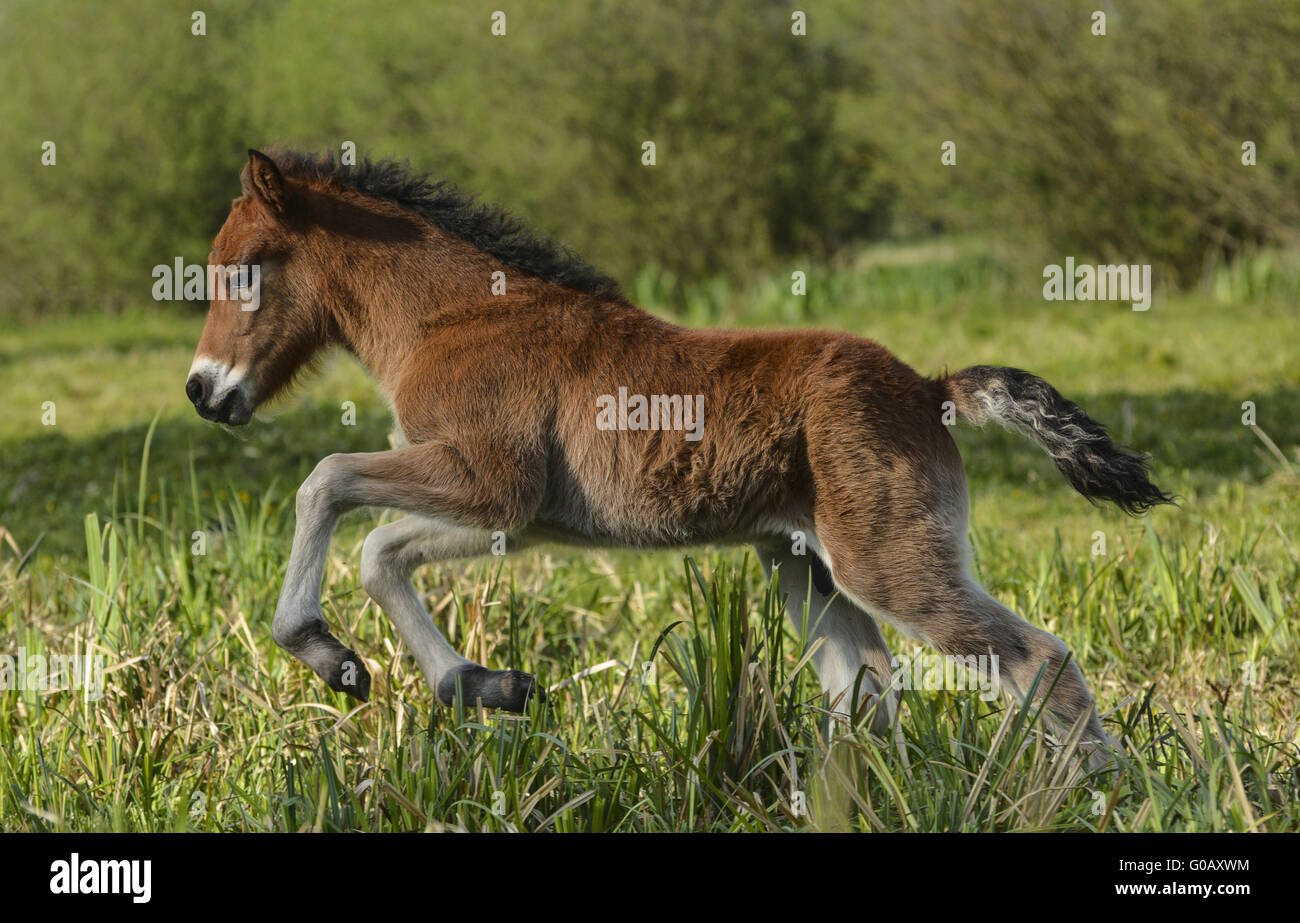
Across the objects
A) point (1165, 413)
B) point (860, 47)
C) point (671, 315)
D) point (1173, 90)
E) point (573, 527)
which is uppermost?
point (860, 47)

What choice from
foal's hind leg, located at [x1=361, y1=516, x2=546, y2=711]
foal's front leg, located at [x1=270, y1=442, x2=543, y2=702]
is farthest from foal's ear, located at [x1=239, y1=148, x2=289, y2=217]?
foal's hind leg, located at [x1=361, y1=516, x2=546, y2=711]

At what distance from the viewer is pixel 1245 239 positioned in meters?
15.9

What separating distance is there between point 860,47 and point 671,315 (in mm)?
4043

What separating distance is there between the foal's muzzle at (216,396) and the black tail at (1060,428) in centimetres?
213

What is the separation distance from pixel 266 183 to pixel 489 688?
162 cm

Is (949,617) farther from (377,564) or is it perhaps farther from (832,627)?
(377,564)

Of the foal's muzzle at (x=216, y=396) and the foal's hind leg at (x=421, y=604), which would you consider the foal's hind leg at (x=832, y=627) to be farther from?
the foal's muzzle at (x=216, y=396)

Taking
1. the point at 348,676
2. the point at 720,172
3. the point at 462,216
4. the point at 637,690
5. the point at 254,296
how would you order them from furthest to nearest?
the point at 720,172, the point at 637,690, the point at 462,216, the point at 254,296, the point at 348,676

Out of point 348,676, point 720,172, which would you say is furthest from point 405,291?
point 720,172

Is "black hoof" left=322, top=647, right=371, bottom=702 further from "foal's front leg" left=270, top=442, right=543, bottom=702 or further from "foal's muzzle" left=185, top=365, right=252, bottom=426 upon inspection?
"foal's muzzle" left=185, top=365, right=252, bottom=426

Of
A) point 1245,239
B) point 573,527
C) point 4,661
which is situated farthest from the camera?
point 1245,239

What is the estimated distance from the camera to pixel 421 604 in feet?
13.5
